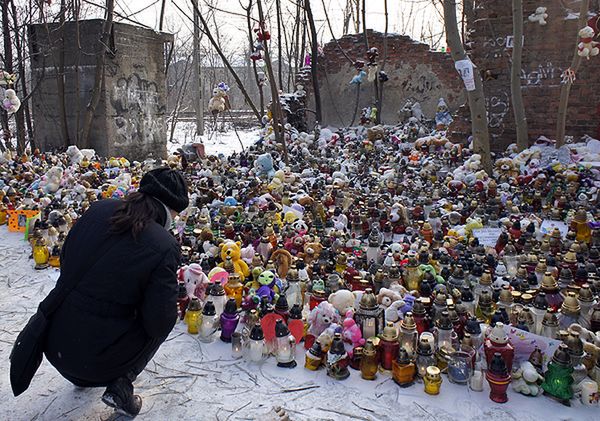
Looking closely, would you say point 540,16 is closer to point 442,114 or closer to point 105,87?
point 442,114

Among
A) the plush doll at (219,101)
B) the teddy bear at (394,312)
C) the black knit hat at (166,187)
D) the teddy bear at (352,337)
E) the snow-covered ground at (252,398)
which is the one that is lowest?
the snow-covered ground at (252,398)

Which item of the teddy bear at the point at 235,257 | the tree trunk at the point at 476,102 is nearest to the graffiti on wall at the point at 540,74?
the tree trunk at the point at 476,102

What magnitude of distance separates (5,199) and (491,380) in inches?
219

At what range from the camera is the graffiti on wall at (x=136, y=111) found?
403 inches

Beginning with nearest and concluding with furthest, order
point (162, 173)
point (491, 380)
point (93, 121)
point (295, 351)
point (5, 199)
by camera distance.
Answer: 1. point (162, 173)
2. point (491, 380)
3. point (295, 351)
4. point (5, 199)
5. point (93, 121)

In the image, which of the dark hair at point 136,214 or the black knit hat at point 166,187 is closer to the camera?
the dark hair at point 136,214

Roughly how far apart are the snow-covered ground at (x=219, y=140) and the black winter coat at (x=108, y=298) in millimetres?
12654

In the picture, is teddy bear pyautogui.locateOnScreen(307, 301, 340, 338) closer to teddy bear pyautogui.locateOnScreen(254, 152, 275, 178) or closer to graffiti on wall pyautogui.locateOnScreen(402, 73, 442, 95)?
teddy bear pyautogui.locateOnScreen(254, 152, 275, 178)

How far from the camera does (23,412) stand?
8.28 feet

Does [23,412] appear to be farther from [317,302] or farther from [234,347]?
[317,302]

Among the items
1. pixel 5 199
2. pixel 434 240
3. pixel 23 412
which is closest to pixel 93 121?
pixel 5 199

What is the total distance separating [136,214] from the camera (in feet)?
7.33

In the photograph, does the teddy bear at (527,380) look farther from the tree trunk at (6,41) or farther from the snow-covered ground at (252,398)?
the tree trunk at (6,41)

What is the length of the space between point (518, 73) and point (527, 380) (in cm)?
617
